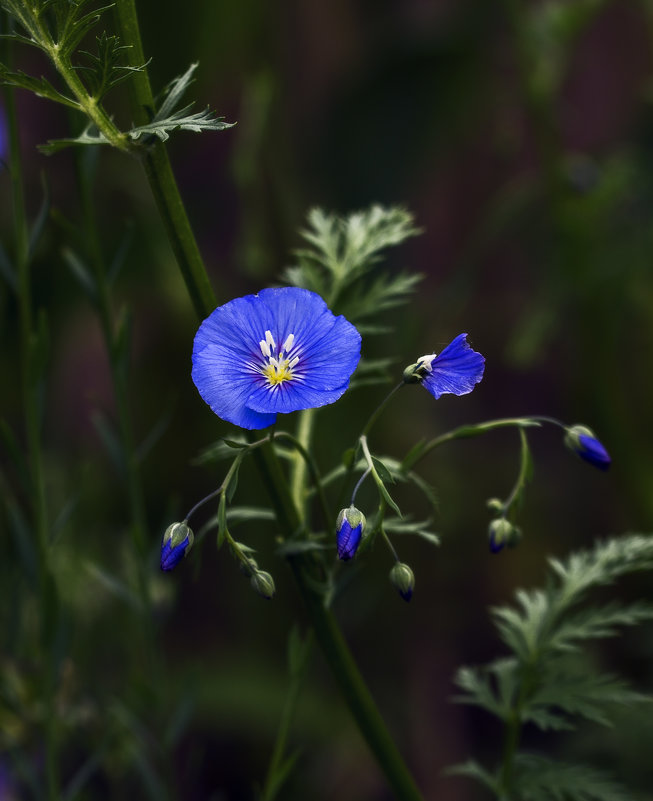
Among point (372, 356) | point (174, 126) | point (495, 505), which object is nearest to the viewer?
point (174, 126)

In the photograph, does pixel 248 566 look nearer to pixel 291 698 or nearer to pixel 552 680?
pixel 291 698

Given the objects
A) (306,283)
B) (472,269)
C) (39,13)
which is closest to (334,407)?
(472,269)

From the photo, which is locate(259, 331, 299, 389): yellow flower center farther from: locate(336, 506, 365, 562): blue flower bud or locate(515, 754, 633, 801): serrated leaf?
locate(515, 754, 633, 801): serrated leaf

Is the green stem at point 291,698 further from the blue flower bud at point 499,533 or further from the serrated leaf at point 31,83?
the serrated leaf at point 31,83

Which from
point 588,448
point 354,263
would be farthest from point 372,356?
point 588,448

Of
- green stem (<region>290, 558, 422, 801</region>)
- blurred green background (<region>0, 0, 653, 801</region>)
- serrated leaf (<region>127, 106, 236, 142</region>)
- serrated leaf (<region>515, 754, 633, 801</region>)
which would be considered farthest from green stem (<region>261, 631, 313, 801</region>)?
blurred green background (<region>0, 0, 653, 801</region>)
